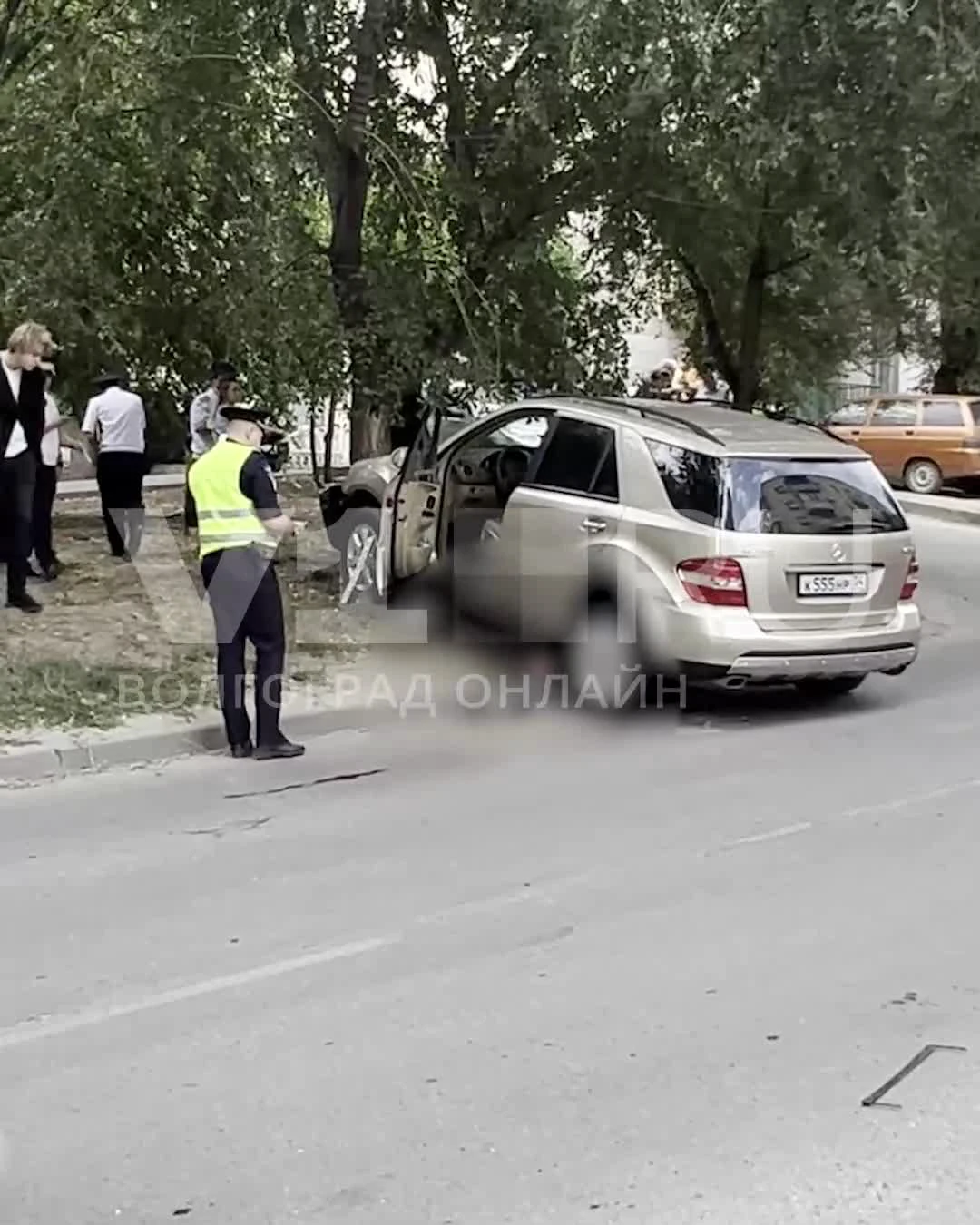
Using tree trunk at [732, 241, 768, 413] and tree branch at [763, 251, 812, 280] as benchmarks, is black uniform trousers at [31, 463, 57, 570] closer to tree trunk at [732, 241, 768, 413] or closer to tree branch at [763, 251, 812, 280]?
tree trunk at [732, 241, 768, 413]

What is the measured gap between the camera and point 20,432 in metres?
10.1

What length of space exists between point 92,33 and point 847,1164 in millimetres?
10235

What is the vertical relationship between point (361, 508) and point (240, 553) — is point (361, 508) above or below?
above

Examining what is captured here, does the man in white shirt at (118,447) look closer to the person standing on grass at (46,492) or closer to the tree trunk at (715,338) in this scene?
the person standing on grass at (46,492)

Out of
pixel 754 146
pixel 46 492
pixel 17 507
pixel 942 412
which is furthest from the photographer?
pixel 942 412

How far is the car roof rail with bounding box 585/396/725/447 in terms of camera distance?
9172mm

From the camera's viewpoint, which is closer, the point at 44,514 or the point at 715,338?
the point at 44,514

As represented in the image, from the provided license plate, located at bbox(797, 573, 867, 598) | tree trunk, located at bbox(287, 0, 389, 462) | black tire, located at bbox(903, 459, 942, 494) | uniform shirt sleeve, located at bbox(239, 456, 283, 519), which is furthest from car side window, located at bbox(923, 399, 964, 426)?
uniform shirt sleeve, located at bbox(239, 456, 283, 519)

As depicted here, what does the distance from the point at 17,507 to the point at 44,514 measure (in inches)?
64.3

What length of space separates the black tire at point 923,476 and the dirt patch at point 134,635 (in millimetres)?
14456

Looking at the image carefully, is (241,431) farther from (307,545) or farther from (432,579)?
(307,545)

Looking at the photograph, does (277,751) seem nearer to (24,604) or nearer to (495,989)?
(24,604)

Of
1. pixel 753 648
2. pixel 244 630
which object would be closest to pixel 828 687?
pixel 753 648

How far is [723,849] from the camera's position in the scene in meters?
6.54
